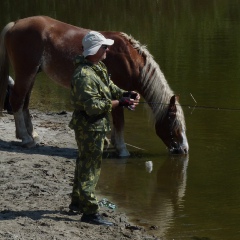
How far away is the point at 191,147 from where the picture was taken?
11.5 m

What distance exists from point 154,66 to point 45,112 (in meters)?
3.68

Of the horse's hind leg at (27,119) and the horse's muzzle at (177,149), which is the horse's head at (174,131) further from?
the horse's hind leg at (27,119)

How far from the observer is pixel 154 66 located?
10.9 metres

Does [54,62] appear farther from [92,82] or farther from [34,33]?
[92,82]

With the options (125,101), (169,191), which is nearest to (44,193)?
(169,191)

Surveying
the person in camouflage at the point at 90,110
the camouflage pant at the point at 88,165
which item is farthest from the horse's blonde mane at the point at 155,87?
the camouflage pant at the point at 88,165

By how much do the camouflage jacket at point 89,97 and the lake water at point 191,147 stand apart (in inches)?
54.5

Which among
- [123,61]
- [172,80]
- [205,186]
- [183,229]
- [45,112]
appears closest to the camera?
[183,229]

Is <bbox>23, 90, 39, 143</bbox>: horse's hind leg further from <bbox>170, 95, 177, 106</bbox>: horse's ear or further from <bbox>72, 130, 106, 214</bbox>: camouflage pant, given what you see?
<bbox>72, 130, 106, 214</bbox>: camouflage pant

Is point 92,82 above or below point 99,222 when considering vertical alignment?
above

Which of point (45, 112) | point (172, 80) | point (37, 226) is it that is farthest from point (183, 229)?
point (172, 80)

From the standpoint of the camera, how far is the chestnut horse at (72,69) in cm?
1088

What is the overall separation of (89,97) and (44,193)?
6.46 ft

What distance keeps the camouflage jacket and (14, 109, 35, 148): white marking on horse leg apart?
4.08 metres
